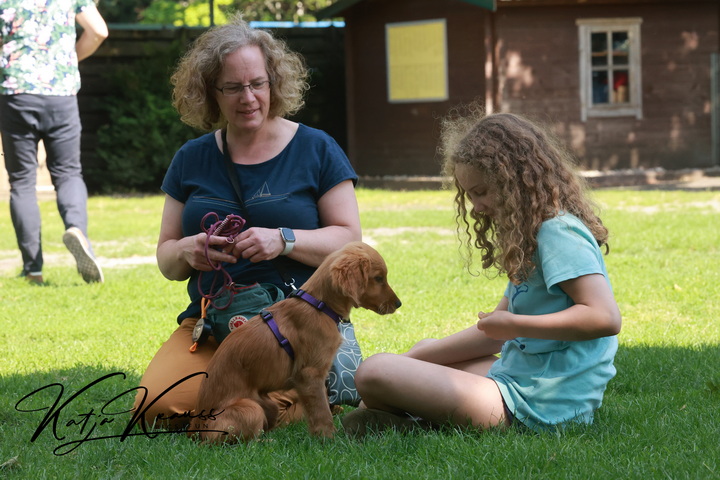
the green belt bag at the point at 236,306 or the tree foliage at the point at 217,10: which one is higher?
the tree foliage at the point at 217,10

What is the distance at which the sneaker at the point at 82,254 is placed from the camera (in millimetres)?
7875

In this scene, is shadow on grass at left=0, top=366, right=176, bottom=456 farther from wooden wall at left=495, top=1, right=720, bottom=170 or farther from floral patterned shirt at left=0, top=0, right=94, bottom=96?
wooden wall at left=495, top=1, right=720, bottom=170

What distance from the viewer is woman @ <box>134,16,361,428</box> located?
4312mm

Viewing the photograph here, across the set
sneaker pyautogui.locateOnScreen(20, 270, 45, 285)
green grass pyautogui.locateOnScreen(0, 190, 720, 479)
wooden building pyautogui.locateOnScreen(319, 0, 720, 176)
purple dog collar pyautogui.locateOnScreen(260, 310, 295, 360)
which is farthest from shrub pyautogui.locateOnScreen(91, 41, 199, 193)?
purple dog collar pyautogui.locateOnScreen(260, 310, 295, 360)

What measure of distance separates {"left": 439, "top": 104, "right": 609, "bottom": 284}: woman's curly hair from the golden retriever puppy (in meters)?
0.52

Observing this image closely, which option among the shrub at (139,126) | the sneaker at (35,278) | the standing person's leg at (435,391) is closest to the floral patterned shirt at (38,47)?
the sneaker at (35,278)

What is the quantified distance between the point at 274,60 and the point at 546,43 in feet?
52.4

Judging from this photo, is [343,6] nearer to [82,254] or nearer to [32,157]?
[32,157]

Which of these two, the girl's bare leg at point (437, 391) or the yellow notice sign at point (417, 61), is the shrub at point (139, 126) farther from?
the girl's bare leg at point (437, 391)

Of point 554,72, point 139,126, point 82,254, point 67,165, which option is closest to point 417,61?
point 554,72

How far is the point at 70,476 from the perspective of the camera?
344 centimetres

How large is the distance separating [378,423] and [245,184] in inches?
51.4

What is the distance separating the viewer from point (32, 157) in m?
8.44

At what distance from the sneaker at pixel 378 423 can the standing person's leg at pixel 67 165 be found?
15.7ft
